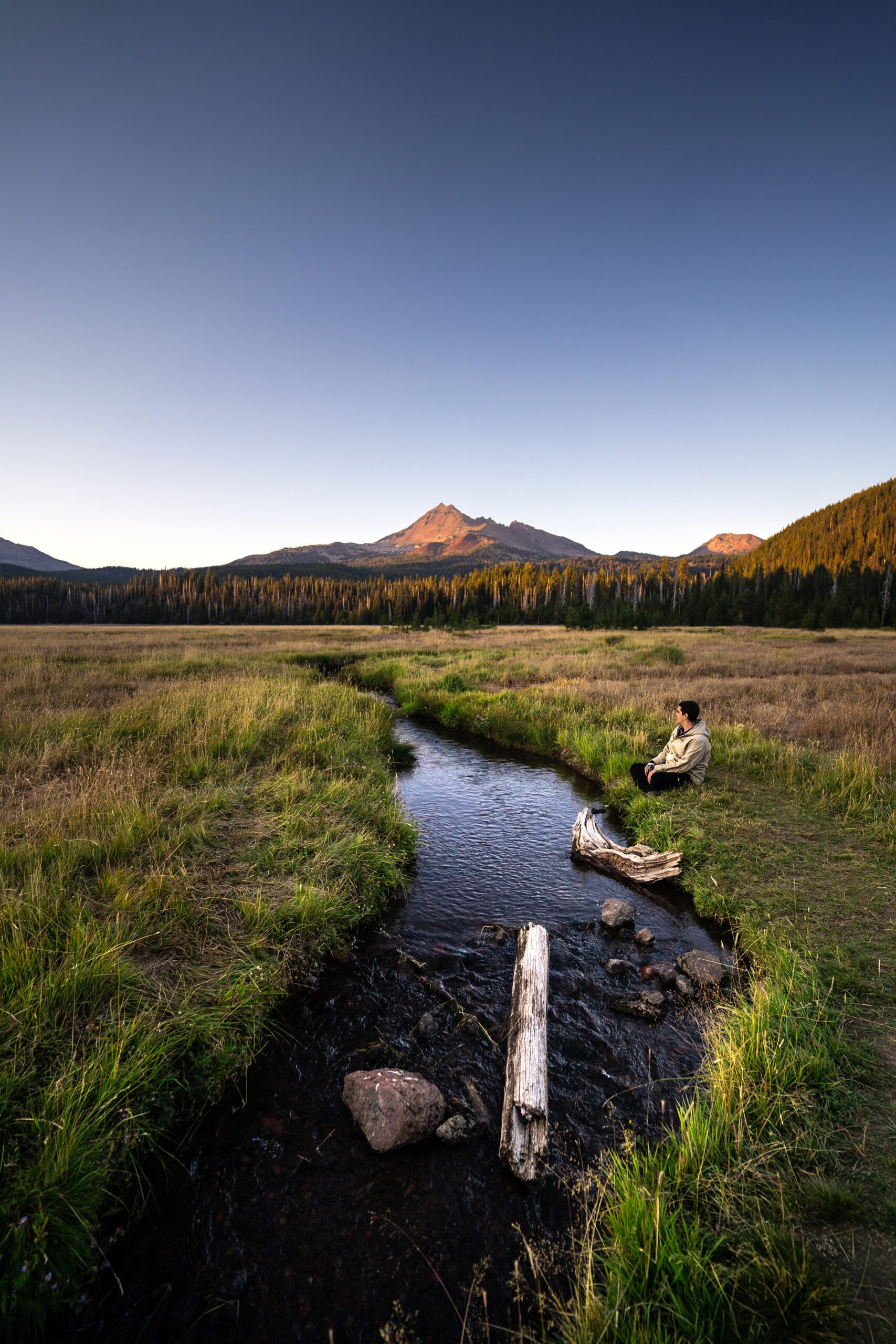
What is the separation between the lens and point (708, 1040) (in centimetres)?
468

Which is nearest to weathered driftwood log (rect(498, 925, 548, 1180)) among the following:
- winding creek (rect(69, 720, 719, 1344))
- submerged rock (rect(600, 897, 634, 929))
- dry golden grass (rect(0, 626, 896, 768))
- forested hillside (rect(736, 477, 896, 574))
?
winding creek (rect(69, 720, 719, 1344))

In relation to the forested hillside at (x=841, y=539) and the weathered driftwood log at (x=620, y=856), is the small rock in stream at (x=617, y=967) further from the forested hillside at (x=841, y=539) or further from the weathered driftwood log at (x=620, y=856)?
the forested hillside at (x=841, y=539)

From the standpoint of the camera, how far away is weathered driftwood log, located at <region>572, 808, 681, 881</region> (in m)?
7.96

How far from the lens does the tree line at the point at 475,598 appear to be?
8194cm

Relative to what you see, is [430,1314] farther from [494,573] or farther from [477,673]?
[494,573]

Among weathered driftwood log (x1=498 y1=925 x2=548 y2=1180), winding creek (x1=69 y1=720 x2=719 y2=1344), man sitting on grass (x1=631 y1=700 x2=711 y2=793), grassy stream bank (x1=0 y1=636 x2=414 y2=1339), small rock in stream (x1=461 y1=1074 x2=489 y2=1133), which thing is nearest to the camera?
winding creek (x1=69 y1=720 x2=719 y2=1344)

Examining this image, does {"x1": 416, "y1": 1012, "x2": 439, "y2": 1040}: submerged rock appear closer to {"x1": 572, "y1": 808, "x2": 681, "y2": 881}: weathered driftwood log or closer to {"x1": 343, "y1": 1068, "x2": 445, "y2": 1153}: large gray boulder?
{"x1": 343, "y1": 1068, "x2": 445, "y2": 1153}: large gray boulder

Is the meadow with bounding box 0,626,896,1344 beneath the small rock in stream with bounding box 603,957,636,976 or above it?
above

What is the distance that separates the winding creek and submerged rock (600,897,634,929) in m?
0.21

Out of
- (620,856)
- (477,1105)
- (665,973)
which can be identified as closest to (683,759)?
(620,856)

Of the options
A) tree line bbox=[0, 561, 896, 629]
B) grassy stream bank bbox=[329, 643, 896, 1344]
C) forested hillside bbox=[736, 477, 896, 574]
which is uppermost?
forested hillside bbox=[736, 477, 896, 574]

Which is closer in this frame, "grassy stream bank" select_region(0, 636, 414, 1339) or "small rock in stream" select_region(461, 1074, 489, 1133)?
"grassy stream bank" select_region(0, 636, 414, 1339)

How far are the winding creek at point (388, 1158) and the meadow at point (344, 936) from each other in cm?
30

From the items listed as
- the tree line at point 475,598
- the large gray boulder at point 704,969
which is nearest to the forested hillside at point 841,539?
the tree line at point 475,598
